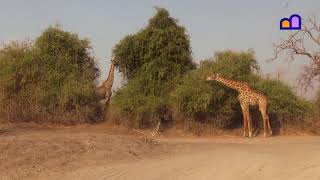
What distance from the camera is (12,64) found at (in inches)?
792

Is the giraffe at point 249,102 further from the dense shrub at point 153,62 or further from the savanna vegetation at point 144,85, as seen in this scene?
the dense shrub at point 153,62

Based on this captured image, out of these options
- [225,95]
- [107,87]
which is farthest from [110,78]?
[225,95]

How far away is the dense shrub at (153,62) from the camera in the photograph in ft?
63.9

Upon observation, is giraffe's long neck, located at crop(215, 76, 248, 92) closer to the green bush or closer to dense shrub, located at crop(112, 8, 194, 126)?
dense shrub, located at crop(112, 8, 194, 126)

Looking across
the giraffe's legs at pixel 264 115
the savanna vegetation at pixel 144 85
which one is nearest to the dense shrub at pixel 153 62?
the savanna vegetation at pixel 144 85

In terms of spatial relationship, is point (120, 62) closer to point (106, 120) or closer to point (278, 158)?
point (106, 120)

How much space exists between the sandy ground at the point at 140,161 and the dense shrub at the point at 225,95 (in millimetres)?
5555

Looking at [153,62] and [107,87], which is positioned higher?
[153,62]

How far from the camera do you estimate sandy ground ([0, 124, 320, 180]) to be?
30.7ft

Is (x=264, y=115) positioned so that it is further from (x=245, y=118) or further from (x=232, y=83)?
(x=232, y=83)

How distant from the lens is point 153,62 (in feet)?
65.2

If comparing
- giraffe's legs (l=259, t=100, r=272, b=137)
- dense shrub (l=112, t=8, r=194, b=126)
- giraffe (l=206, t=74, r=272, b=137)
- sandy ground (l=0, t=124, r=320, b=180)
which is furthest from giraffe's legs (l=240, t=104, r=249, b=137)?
sandy ground (l=0, t=124, r=320, b=180)

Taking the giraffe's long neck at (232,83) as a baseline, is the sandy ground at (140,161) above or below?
below

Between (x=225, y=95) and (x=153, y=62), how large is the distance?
3.14 metres
